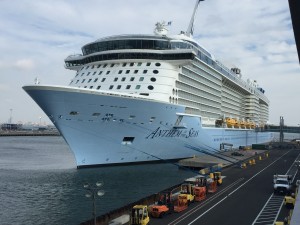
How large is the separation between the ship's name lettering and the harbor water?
4.93 metres

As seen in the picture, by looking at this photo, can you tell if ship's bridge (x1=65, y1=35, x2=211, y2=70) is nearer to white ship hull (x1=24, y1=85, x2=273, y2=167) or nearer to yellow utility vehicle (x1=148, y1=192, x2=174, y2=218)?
white ship hull (x1=24, y1=85, x2=273, y2=167)

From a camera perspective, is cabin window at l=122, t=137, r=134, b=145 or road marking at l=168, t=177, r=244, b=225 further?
cabin window at l=122, t=137, r=134, b=145

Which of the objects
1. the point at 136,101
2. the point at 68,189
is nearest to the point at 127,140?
the point at 136,101

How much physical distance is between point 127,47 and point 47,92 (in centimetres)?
1615

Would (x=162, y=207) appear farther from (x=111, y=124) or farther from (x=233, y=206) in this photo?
(x=111, y=124)

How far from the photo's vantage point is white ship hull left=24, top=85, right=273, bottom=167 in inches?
1448

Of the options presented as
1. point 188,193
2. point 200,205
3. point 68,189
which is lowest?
point 68,189

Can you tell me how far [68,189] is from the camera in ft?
112

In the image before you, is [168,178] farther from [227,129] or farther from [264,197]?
[227,129]

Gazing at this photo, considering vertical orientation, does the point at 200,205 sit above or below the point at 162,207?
below

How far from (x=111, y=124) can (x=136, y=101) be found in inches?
153

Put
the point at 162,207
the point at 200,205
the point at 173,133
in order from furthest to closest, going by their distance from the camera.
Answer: the point at 173,133
the point at 200,205
the point at 162,207

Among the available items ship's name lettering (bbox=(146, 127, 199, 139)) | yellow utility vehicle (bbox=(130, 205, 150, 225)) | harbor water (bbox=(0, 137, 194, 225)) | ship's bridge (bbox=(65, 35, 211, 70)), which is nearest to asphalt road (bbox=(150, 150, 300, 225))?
yellow utility vehicle (bbox=(130, 205, 150, 225))

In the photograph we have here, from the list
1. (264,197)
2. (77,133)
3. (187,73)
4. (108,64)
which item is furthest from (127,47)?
(264,197)
